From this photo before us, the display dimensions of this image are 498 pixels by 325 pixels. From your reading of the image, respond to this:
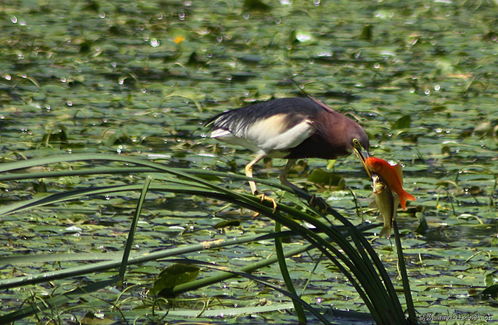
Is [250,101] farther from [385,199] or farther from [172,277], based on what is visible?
[385,199]

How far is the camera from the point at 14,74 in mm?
8078

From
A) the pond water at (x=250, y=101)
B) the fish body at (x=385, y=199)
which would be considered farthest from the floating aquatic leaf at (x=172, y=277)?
the fish body at (x=385, y=199)

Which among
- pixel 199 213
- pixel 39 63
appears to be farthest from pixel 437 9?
pixel 199 213

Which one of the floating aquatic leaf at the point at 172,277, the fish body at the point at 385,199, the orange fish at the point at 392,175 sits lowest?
the floating aquatic leaf at the point at 172,277

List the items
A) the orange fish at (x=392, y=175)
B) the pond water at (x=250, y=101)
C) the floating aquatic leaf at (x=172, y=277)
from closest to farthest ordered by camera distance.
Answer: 1. the orange fish at (x=392, y=175)
2. the floating aquatic leaf at (x=172, y=277)
3. the pond water at (x=250, y=101)

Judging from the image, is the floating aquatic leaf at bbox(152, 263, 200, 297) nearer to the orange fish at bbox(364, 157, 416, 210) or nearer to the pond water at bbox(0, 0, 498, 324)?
the pond water at bbox(0, 0, 498, 324)

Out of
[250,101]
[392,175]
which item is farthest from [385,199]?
[250,101]

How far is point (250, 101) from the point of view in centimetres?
753

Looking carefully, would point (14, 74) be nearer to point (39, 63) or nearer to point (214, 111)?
point (39, 63)

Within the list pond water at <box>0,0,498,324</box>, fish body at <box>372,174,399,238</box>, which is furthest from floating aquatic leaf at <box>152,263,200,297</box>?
fish body at <box>372,174,399,238</box>

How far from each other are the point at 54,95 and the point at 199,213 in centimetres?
269

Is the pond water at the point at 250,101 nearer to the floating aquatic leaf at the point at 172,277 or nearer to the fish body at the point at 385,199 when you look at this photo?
the floating aquatic leaf at the point at 172,277

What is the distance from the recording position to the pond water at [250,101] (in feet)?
15.3

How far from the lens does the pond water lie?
15.3ft
